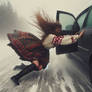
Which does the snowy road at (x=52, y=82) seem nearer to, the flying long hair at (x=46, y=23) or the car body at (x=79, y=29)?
the car body at (x=79, y=29)

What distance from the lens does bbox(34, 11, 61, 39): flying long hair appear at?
384 centimetres

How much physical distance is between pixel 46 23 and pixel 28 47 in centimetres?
67

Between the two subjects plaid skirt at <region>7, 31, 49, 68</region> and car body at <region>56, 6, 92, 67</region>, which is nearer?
car body at <region>56, 6, 92, 67</region>

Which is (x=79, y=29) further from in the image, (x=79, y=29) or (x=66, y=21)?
(x=66, y=21)

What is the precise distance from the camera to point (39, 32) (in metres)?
4.04

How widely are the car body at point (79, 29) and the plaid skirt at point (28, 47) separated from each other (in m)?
0.75

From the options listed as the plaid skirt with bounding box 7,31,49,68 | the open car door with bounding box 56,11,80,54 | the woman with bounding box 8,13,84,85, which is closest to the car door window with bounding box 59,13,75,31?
the open car door with bounding box 56,11,80,54

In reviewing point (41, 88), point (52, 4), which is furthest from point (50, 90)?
point (52, 4)

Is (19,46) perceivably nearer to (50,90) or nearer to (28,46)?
(28,46)

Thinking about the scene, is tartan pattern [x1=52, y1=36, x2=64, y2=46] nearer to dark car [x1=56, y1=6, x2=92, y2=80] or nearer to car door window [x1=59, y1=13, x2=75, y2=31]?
dark car [x1=56, y1=6, x2=92, y2=80]

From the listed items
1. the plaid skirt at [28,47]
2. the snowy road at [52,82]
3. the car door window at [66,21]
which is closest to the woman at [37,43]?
the plaid skirt at [28,47]

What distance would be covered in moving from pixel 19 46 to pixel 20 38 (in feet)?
0.68

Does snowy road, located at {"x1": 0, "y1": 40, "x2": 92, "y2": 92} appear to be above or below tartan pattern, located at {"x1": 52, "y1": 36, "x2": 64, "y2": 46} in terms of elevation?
below

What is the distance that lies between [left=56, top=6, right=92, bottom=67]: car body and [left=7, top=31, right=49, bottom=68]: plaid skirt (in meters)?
0.75
